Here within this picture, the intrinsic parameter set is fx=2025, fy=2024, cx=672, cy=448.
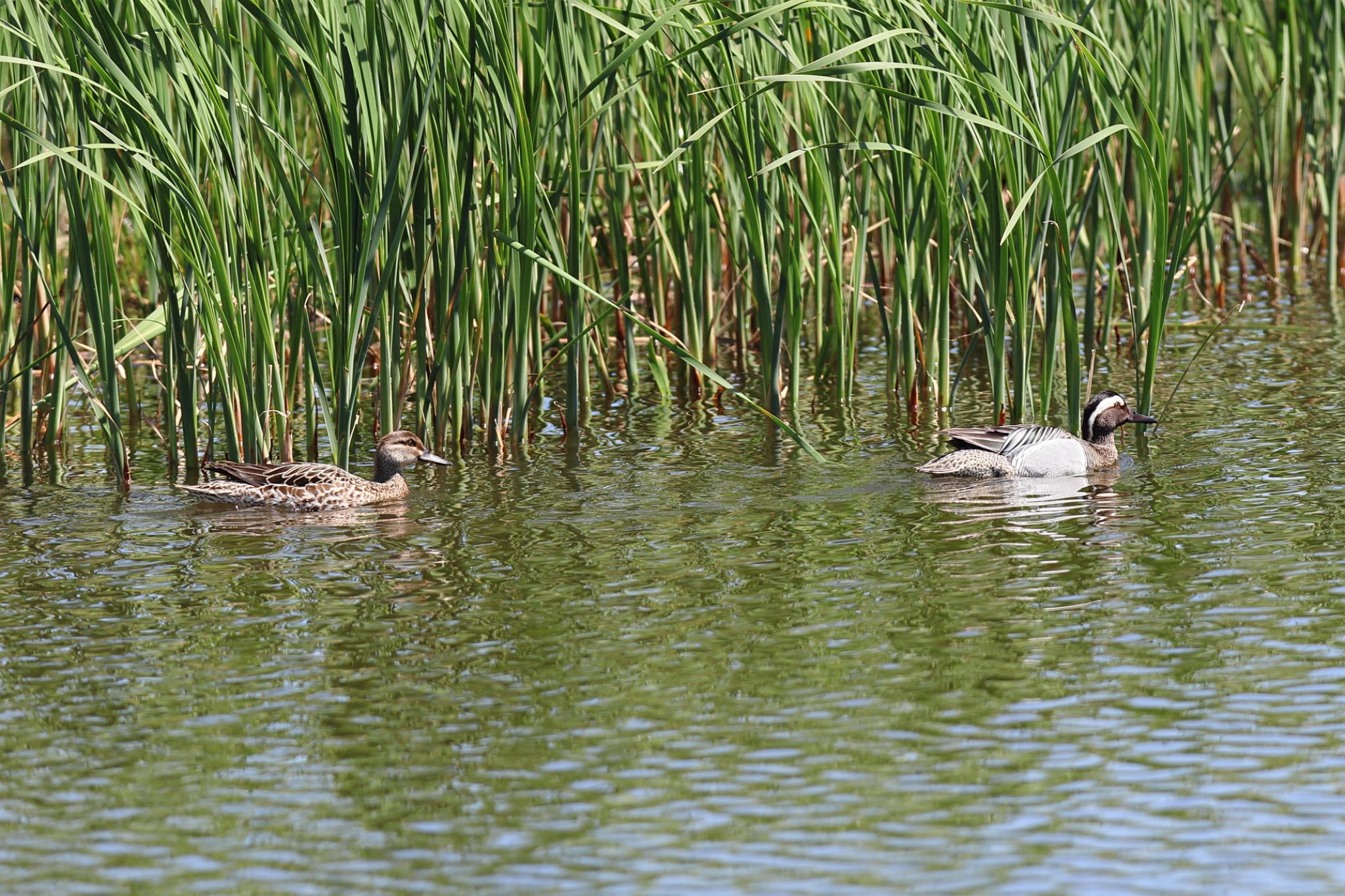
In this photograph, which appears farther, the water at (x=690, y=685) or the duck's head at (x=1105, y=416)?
the duck's head at (x=1105, y=416)

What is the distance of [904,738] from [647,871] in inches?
55.3

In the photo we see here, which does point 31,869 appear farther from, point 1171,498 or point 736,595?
point 1171,498

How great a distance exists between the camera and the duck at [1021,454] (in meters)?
11.6

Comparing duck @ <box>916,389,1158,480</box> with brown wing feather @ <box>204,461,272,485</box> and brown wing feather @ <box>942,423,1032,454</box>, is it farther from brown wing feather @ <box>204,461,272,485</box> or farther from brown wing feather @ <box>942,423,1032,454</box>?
brown wing feather @ <box>204,461,272,485</box>

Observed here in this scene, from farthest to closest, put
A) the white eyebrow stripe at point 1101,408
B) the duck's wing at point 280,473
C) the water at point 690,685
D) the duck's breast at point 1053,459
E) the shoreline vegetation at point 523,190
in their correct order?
the white eyebrow stripe at point 1101,408 < the duck's breast at point 1053,459 < the duck's wing at point 280,473 < the shoreline vegetation at point 523,190 < the water at point 690,685

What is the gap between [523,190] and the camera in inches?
443

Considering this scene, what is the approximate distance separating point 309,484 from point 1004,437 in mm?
3972

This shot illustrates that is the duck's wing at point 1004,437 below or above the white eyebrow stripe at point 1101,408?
below

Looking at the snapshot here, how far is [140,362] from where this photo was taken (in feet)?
52.9

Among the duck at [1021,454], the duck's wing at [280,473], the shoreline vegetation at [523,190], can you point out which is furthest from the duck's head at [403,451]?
the duck at [1021,454]

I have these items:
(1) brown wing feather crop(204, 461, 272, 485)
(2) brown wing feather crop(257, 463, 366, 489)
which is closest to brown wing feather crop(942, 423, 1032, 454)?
(2) brown wing feather crop(257, 463, 366, 489)

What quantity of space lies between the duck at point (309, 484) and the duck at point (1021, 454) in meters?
2.99

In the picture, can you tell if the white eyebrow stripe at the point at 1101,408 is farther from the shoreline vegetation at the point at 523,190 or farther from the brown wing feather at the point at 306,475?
the brown wing feather at the point at 306,475

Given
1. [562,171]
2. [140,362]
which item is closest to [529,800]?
[562,171]
